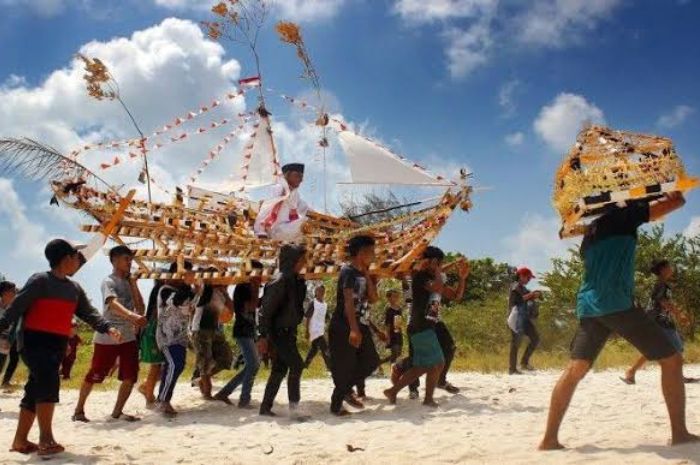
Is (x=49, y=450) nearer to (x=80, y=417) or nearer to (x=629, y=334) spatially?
(x=80, y=417)

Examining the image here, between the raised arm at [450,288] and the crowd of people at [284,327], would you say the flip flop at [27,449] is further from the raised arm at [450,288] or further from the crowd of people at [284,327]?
the raised arm at [450,288]

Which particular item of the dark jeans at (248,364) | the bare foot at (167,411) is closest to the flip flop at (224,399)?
the dark jeans at (248,364)

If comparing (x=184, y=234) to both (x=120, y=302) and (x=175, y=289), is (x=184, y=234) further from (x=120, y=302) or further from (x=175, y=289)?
(x=120, y=302)

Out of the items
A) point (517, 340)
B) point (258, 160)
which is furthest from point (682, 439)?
point (258, 160)

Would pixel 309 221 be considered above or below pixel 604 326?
above

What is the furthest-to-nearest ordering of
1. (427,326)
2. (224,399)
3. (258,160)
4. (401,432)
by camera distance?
(258,160) → (224,399) → (427,326) → (401,432)

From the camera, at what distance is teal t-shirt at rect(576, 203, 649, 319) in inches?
191

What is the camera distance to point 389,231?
10.1 meters

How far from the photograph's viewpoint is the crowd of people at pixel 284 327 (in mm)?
4914

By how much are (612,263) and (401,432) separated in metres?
2.61

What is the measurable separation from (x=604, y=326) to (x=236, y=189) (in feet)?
46.2

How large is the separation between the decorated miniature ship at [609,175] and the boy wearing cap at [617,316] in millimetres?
122

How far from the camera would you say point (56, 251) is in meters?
5.88

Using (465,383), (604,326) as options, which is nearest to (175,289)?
(465,383)
